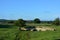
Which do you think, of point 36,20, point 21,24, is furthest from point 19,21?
point 36,20

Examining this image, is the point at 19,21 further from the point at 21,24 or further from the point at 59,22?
the point at 59,22

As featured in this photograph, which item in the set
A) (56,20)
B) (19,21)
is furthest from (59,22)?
(19,21)

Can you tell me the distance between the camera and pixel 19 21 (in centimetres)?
9788

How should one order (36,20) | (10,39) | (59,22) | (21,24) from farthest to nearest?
(36,20), (59,22), (21,24), (10,39)

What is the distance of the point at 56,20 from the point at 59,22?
2.05 metres

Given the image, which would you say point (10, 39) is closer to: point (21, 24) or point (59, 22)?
point (21, 24)

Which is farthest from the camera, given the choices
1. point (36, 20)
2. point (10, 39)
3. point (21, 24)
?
point (36, 20)

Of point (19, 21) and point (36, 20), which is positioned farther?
point (36, 20)

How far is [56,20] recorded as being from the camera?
111750 mm

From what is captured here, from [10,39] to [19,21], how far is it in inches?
A: 2443

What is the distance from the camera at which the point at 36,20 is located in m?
138

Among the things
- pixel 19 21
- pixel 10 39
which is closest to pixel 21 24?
pixel 19 21

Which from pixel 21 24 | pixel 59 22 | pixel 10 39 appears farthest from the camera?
pixel 59 22

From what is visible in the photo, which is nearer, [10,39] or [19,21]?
[10,39]
